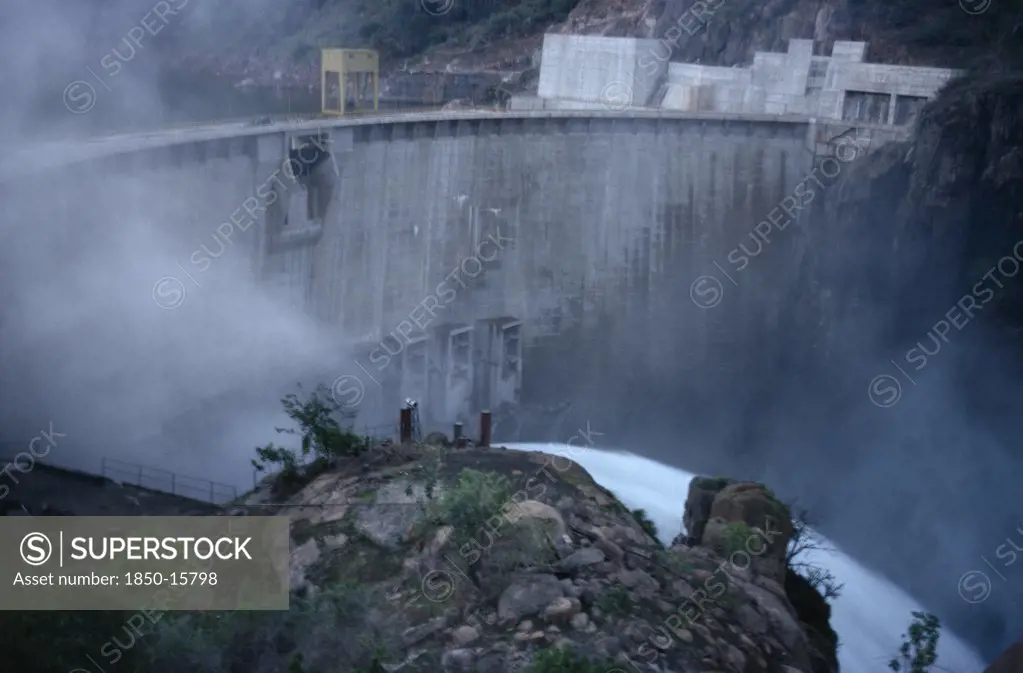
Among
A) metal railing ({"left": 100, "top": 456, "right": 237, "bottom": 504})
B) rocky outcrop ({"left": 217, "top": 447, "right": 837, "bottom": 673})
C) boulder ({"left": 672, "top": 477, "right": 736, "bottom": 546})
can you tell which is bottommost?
metal railing ({"left": 100, "top": 456, "right": 237, "bottom": 504})

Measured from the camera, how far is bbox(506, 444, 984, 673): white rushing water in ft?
55.0

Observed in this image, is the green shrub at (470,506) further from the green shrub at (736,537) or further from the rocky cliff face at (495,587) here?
the green shrub at (736,537)

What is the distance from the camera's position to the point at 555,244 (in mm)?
24656

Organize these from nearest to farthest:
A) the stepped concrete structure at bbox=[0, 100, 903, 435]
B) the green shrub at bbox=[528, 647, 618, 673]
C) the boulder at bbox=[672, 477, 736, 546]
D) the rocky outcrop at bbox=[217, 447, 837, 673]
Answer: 1. the green shrub at bbox=[528, 647, 618, 673]
2. the rocky outcrop at bbox=[217, 447, 837, 673]
3. the boulder at bbox=[672, 477, 736, 546]
4. the stepped concrete structure at bbox=[0, 100, 903, 435]

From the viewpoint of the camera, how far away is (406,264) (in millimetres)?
21562

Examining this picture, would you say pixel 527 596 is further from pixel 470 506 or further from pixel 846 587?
pixel 846 587

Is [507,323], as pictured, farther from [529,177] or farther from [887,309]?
[887,309]

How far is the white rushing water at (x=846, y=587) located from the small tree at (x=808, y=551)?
0.91 feet

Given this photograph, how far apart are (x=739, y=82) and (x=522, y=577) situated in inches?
888

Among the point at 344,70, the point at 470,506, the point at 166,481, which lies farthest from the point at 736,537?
the point at 344,70

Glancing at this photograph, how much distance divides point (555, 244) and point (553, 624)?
52.3 ft

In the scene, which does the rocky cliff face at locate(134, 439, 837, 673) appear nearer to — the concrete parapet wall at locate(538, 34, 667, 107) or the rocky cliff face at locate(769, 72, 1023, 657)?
the rocky cliff face at locate(769, 72, 1023, 657)

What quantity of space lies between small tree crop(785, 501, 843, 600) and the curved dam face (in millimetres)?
5295

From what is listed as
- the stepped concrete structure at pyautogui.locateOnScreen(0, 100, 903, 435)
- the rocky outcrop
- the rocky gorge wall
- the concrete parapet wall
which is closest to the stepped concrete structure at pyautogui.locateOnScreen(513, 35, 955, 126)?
the concrete parapet wall
